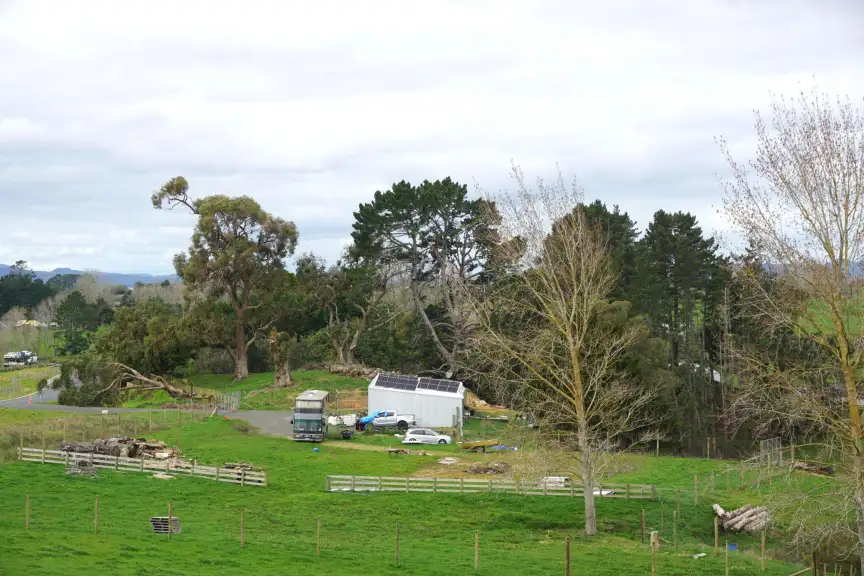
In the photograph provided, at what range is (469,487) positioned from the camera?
43.6 meters

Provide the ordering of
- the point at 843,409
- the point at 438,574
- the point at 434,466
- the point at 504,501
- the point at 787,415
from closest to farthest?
the point at 787,415, the point at 843,409, the point at 438,574, the point at 504,501, the point at 434,466

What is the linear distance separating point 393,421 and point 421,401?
296cm

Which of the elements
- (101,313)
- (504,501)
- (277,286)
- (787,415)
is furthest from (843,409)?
(101,313)

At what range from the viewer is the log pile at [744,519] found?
3919 cm

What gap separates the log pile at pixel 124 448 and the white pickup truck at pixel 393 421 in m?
19.5

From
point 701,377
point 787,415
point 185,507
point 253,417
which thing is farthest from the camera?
point 701,377

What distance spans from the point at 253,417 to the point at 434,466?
79.1 feet

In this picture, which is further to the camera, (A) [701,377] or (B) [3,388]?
(B) [3,388]

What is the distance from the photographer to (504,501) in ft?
138

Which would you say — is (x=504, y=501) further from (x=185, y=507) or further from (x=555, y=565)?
(x=185, y=507)

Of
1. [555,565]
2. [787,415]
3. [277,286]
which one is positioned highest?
[277,286]

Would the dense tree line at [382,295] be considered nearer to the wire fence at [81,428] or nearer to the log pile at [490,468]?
the wire fence at [81,428]

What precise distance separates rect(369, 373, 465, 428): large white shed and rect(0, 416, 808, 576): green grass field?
1762 cm

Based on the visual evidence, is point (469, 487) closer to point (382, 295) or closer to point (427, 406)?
point (427, 406)
